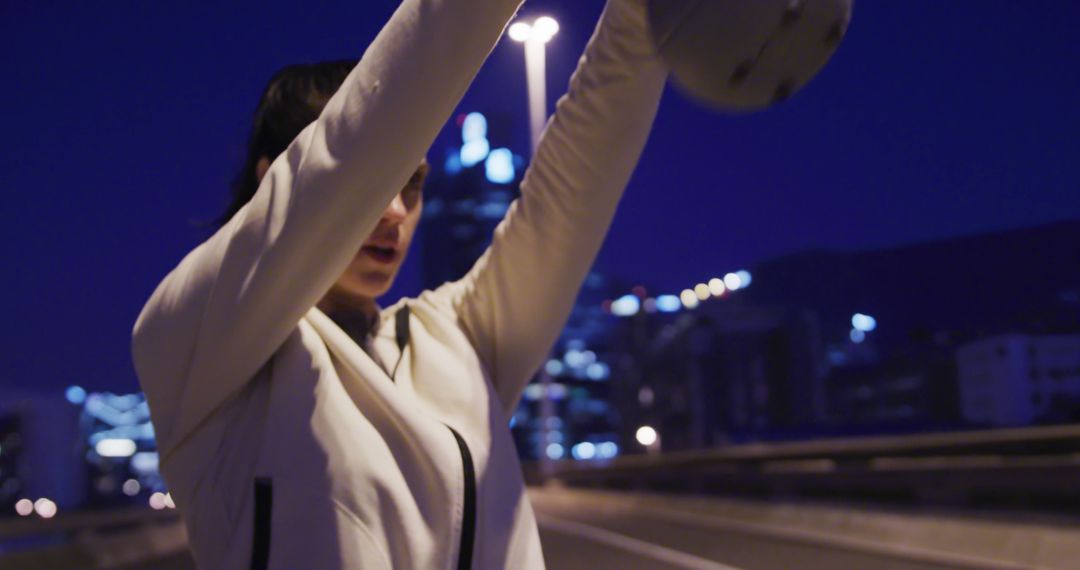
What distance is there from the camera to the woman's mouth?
1.77 m

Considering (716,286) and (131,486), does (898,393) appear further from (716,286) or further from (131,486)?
(131,486)

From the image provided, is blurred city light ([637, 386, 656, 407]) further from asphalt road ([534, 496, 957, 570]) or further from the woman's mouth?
the woman's mouth

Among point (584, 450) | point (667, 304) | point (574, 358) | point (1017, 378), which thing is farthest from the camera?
Result: point (574, 358)

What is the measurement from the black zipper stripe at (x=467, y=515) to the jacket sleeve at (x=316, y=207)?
304mm

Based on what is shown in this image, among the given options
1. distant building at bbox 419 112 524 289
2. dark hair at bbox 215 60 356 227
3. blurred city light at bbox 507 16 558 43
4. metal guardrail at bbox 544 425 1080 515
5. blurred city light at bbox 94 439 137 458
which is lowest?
metal guardrail at bbox 544 425 1080 515

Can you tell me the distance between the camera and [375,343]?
1.79 meters

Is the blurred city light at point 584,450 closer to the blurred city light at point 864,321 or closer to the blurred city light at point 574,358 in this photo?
the blurred city light at point 574,358

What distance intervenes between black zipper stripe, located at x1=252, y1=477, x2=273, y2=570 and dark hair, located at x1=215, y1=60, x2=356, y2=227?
0.55 meters

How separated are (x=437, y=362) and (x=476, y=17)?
2.15 ft

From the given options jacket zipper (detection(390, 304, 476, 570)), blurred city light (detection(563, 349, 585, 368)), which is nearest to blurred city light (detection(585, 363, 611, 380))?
blurred city light (detection(563, 349, 585, 368))

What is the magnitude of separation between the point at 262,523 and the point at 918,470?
1299 centimetres

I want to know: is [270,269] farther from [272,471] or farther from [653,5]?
[653,5]

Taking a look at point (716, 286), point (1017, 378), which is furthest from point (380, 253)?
point (716, 286)

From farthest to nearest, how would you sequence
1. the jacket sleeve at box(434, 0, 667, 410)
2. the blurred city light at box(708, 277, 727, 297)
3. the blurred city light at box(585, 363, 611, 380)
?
1. the blurred city light at box(585, 363, 611, 380)
2. the blurred city light at box(708, 277, 727, 297)
3. the jacket sleeve at box(434, 0, 667, 410)
